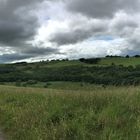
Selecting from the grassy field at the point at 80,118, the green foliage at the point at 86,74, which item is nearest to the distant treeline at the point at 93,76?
the green foliage at the point at 86,74

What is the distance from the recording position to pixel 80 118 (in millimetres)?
7828

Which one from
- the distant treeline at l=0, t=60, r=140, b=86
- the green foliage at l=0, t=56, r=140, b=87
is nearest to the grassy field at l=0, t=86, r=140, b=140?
the distant treeline at l=0, t=60, r=140, b=86

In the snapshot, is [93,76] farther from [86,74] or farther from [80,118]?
[80,118]

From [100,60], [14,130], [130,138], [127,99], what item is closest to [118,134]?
[130,138]

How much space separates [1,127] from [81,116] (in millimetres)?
3011

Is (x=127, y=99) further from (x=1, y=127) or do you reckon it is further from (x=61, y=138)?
(x=1, y=127)

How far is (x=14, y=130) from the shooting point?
880cm

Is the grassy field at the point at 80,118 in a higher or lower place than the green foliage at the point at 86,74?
higher

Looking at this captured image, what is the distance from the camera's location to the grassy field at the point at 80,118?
6.82 meters

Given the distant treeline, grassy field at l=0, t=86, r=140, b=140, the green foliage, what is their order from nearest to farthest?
grassy field at l=0, t=86, r=140, b=140, the distant treeline, the green foliage

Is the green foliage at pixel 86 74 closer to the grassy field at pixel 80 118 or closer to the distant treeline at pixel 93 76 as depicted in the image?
the distant treeline at pixel 93 76

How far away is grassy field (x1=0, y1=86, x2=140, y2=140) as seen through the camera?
682cm

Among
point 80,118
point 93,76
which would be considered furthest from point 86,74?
point 80,118

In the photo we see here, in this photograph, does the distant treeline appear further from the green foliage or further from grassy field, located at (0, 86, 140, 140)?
grassy field, located at (0, 86, 140, 140)
